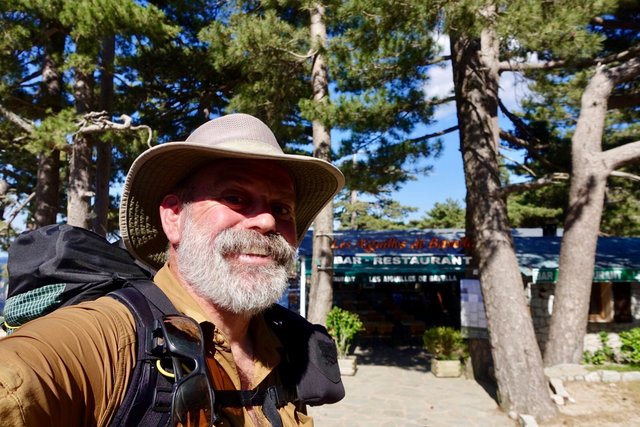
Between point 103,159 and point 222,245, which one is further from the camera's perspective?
point 103,159

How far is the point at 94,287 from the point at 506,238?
7.57 metres

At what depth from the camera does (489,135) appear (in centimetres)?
820

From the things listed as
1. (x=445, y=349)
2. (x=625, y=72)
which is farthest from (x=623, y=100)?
(x=445, y=349)

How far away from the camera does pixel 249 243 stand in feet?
4.76

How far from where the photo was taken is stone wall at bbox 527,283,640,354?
11758mm

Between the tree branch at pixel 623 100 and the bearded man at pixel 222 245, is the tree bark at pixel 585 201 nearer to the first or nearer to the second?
the tree branch at pixel 623 100

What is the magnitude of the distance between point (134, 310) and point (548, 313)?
13.2m

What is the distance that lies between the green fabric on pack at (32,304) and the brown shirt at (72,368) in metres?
0.27

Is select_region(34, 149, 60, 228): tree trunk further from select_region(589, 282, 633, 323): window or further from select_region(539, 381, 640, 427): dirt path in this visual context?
select_region(589, 282, 633, 323): window

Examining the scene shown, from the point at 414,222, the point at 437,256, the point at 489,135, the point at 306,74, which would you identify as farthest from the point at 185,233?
the point at 414,222

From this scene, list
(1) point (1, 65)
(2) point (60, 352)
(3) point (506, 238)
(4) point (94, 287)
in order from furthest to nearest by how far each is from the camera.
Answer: (1) point (1, 65), (3) point (506, 238), (4) point (94, 287), (2) point (60, 352)

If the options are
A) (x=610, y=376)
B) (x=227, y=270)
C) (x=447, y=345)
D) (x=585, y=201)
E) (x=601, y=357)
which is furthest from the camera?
(x=447, y=345)

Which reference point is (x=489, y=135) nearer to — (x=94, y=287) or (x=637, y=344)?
(x=637, y=344)

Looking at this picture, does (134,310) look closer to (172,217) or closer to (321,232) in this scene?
(172,217)
